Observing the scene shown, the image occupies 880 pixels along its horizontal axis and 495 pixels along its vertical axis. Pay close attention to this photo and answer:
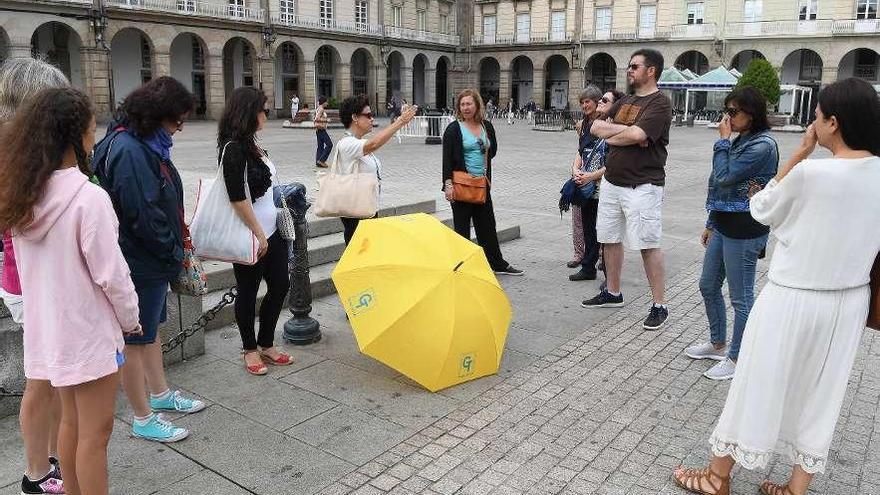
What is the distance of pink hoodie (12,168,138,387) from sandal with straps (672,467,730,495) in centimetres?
244

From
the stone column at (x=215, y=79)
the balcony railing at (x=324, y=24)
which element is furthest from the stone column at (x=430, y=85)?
the stone column at (x=215, y=79)

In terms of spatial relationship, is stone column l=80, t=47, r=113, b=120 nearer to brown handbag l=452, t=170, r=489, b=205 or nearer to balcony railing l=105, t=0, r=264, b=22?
balcony railing l=105, t=0, r=264, b=22

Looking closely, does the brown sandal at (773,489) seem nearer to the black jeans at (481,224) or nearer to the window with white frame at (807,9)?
the black jeans at (481,224)

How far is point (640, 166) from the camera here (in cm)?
513

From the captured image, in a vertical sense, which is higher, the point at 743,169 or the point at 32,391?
the point at 743,169

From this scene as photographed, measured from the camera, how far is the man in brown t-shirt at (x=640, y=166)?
5.04 metres

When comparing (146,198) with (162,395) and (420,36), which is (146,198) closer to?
(162,395)

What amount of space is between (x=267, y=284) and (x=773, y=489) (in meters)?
2.92

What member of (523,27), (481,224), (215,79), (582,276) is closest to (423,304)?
(481,224)

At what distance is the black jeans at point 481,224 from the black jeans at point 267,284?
2.40 m

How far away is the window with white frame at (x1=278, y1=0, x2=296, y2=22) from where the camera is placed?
1516 inches

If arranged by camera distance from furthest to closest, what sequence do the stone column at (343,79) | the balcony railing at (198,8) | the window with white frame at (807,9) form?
the stone column at (343,79) < the window with white frame at (807,9) < the balcony railing at (198,8)

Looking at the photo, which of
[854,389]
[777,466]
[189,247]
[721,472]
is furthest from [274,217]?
[854,389]

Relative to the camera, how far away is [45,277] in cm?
240
